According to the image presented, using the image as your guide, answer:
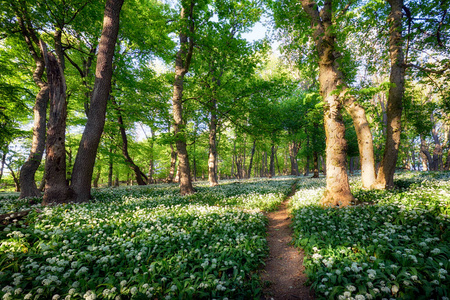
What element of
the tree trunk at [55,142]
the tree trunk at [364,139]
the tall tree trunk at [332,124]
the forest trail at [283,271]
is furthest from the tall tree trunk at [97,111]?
the tree trunk at [364,139]

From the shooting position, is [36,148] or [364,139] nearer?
[364,139]

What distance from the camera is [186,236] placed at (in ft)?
14.6

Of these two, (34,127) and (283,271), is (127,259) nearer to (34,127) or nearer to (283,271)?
(283,271)

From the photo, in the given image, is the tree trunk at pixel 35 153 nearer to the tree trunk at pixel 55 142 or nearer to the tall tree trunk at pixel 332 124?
the tree trunk at pixel 55 142

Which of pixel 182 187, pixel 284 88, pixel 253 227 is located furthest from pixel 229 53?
pixel 253 227

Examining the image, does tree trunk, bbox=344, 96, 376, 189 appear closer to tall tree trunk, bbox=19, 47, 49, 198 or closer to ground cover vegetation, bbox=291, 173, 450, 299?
ground cover vegetation, bbox=291, 173, 450, 299

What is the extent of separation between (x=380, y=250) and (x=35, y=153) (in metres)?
15.1

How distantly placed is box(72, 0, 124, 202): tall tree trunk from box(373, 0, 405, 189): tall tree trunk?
13.2 metres

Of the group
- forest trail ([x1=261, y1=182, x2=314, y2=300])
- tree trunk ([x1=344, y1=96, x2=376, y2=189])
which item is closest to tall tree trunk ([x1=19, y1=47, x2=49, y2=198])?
forest trail ([x1=261, y1=182, x2=314, y2=300])

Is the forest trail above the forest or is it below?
below

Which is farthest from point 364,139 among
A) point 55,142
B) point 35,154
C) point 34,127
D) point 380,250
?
point 34,127

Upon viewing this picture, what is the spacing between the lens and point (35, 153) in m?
9.33

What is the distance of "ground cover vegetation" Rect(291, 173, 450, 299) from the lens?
2.63 metres

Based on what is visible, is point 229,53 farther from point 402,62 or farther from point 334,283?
point 334,283
